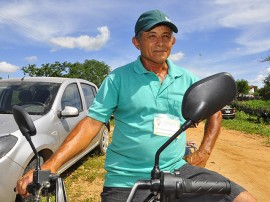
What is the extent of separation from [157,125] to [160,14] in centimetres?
79

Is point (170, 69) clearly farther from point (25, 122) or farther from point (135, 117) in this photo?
point (25, 122)

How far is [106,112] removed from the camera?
2229 millimetres

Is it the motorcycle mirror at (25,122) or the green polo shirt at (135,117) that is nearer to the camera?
the motorcycle mirror at (25,122)

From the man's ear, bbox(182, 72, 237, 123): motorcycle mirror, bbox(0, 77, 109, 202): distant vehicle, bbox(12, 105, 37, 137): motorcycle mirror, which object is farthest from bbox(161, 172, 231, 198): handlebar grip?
bbox(0, 77, 109, 202): distant vehicle

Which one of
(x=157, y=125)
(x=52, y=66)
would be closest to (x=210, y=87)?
(x=157, y=125)

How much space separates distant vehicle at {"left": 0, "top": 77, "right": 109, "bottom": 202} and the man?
2067mm

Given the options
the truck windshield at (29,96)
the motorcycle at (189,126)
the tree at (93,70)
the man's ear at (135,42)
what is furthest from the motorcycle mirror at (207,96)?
the tree at (93,70)

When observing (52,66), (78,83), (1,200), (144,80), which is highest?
(52,66)

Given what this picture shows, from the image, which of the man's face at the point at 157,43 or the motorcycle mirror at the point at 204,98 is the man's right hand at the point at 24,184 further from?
the man's face at the point at 157,43

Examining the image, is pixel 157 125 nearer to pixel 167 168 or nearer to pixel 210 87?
pixel 167 168

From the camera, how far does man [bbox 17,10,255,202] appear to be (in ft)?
7.11

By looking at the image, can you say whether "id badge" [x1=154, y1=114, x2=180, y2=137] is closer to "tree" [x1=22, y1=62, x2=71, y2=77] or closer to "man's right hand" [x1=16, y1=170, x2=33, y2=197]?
"man's right hand" [x1=16, y1=170, x2=33, y2=197]

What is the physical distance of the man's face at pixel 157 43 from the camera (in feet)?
7.76

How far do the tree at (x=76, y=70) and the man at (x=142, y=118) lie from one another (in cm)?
7378
